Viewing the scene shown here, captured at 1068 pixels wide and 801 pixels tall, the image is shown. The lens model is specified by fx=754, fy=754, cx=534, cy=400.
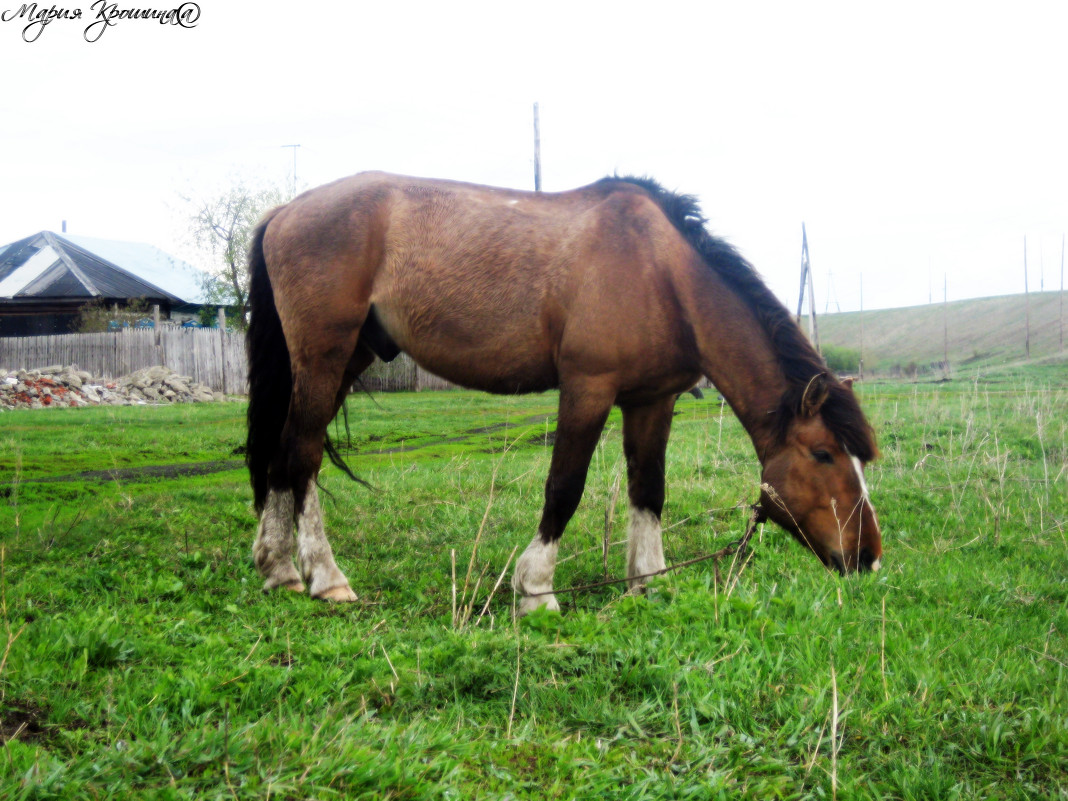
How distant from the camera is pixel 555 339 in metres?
4.08

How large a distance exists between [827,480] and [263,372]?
3391mm

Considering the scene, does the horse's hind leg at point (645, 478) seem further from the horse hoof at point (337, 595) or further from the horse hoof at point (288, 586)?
the horse hoof at point (288, 586)

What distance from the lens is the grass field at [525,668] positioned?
6.31ft

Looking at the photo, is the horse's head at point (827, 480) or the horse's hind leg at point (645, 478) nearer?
the horse's head at point (827, 480)

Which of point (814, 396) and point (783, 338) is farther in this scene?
point (783, 338)

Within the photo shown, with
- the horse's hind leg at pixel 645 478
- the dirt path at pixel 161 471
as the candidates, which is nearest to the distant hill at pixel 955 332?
the dirt path at pixel 161 471

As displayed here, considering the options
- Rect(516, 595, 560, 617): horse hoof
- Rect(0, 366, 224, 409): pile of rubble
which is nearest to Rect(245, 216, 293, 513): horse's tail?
Rect(516, 595, 560, 617): horse hoof

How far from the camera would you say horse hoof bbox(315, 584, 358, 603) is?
381 centimetres

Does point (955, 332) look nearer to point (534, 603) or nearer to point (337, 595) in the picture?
point (534, 603)

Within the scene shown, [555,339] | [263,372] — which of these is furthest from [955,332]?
[263,372]

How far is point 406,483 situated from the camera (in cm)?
672

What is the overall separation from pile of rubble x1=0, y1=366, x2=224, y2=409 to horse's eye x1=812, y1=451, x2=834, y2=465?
17500 millimetres

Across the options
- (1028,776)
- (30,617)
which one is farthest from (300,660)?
(1028,776)

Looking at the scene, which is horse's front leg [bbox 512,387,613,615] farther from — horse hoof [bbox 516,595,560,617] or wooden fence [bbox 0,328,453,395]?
wooden fence [bbox 0,328,453,395]
